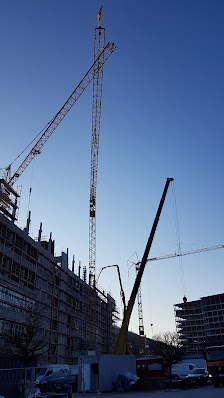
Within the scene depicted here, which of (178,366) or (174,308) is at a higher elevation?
(174,308)

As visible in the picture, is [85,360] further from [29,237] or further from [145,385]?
[29,237]

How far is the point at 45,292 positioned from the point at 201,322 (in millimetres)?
90967

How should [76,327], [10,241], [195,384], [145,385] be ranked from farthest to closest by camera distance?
1. [76,327]
2. [10,241]
3. [195,384]
4. [145,385]

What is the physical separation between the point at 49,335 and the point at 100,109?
4607cm

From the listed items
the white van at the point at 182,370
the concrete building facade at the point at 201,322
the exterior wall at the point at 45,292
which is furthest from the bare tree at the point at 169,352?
the concrete building facade at the point at 201,322

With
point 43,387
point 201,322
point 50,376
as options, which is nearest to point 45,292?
point 50,376

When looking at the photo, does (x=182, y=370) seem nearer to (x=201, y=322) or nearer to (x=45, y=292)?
(x=45, y=292)

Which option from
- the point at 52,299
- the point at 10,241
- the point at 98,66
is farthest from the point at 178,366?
the point at 98,66

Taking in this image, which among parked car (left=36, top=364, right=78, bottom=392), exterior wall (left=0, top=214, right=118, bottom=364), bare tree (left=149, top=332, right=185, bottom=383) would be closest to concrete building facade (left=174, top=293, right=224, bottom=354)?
bare tree (left=149, top=332, right=185, bottom=383)

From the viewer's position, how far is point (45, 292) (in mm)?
64312

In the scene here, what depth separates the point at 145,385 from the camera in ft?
88.6

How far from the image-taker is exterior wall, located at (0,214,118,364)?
50.9 metres

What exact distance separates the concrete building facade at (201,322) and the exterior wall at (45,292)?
49.6m

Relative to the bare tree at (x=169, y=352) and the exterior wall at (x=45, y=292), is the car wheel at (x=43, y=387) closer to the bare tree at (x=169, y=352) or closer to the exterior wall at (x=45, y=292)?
the bare tree at (x=169, y=352)
